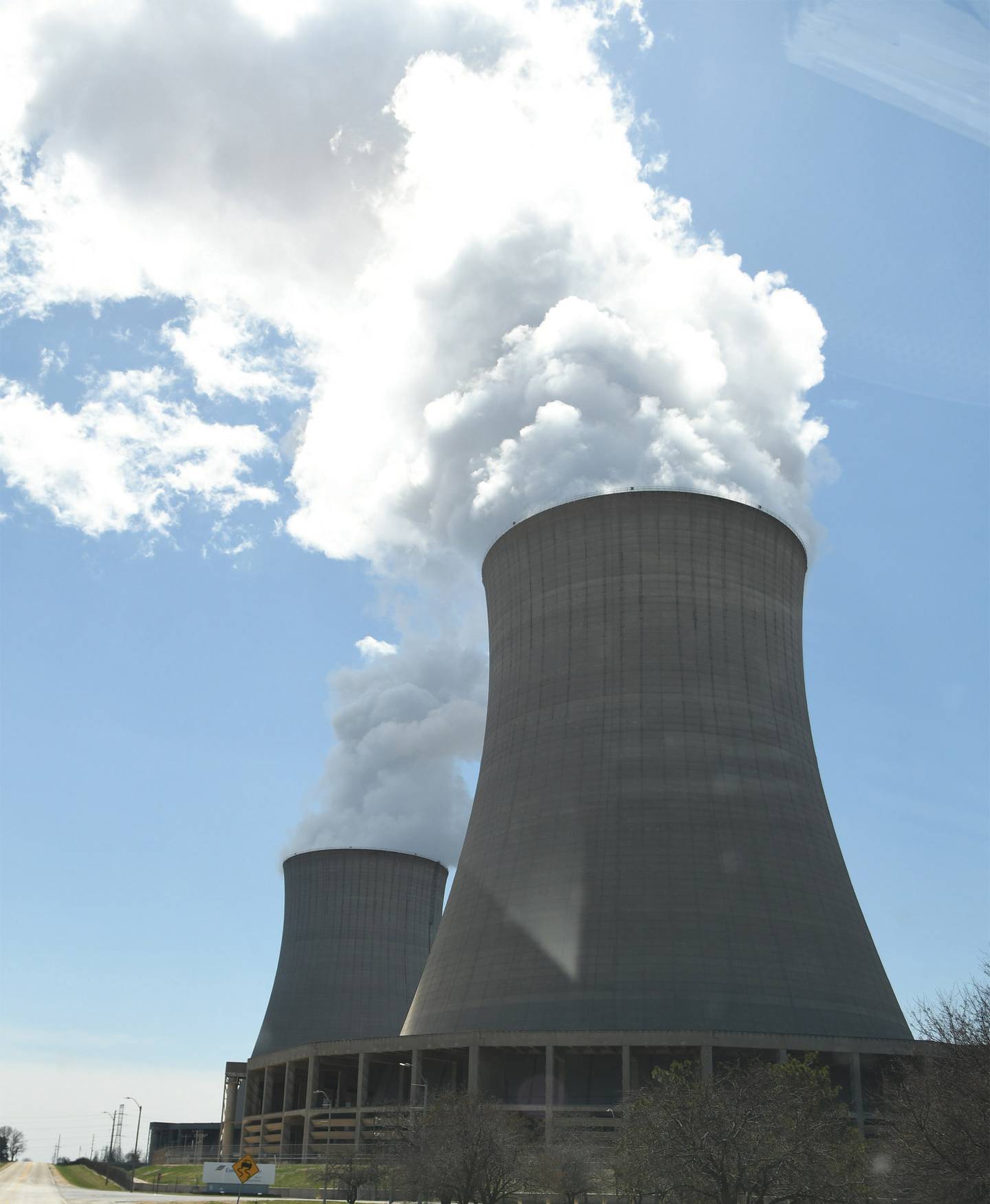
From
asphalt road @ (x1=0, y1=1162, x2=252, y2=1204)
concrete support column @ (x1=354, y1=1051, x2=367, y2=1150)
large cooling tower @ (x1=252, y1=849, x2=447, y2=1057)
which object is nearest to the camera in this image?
concrete support column @ (x1=354, y1=1051, x2=367, y2=1150)

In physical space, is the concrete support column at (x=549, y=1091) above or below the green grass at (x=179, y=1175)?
above

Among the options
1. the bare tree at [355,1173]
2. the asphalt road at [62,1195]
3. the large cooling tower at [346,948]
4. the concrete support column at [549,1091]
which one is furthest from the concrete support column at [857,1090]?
the large cooling tower at [346,948]

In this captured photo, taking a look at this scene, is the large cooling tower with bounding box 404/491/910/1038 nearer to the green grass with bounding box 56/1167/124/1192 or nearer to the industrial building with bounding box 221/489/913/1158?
the industrial building with bounding box 221/489/913/1158

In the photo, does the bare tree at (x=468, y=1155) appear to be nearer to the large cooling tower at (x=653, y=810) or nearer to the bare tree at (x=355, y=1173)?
the bare tree at (x=355, y=1173)

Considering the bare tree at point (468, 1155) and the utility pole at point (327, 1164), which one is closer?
the bare tree at point (468, 1155)

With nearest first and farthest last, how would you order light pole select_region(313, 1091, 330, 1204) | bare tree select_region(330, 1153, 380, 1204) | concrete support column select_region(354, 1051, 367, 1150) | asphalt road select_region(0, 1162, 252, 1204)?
bare tree select_region(330, 1153, 380, 1204) < light pole select_region(313, 1091, 330, 1204) < concrete support column select_region(354, 1051, 367, 1150) < asphalt road select_region(0, 1162, 252, 1204)

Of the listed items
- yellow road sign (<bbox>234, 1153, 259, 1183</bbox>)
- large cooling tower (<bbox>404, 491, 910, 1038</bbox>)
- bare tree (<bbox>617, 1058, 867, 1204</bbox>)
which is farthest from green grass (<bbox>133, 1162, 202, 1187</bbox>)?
bare tree (<bbox>617, 1058, 867, 1204</bbox>)
